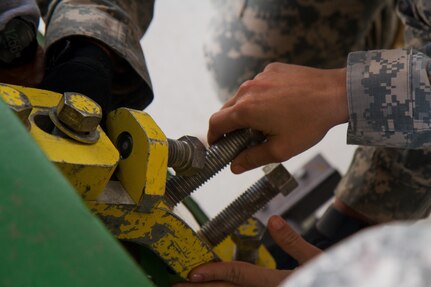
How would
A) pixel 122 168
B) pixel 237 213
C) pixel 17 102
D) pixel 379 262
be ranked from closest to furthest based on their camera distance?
pixel 379 262 → pixel 17 102 → pixel 122 168 → pixel 237 213

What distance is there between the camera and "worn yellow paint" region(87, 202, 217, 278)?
0.53 m

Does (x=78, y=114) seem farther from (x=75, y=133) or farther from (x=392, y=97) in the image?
(x=392, y=97)

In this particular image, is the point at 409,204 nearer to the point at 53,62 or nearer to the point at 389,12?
the point at 389,12

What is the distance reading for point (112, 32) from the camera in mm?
772

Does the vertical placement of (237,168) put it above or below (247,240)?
above

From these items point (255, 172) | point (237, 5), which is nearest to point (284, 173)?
point (237, 5)

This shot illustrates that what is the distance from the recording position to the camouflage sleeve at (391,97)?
69cm

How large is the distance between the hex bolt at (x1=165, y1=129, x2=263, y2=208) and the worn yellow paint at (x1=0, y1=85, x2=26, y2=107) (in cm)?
23

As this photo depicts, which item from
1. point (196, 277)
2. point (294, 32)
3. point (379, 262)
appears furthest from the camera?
point (294, 32)

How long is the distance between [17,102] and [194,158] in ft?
0.70

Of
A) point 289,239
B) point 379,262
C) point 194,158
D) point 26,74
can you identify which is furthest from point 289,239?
point 379,262

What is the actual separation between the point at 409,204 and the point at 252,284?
0.45 m

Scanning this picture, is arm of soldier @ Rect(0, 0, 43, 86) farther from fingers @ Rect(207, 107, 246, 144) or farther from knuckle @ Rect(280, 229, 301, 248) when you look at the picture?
knuckle @ Rect(280, 229, 301, 248)

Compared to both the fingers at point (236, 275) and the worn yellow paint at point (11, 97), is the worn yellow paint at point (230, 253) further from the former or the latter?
the worn yellow paint at point (11, 97)
